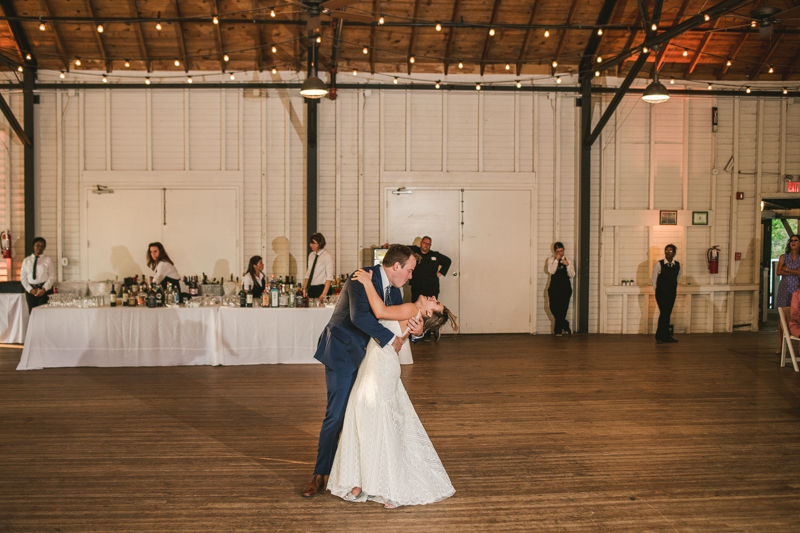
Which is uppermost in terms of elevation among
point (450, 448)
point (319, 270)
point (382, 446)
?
point (319, 270)

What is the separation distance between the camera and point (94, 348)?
7.34m

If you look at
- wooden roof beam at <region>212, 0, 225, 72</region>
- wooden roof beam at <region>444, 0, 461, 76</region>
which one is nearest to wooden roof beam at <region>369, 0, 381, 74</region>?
wooden roof beam at <region>444, 0, 461, 76</region>

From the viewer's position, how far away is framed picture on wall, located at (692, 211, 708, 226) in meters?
10.6

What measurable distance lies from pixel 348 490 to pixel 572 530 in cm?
131

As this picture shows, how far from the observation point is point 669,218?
1051 cm

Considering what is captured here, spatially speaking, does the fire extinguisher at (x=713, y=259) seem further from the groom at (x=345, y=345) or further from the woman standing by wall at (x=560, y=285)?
the groom at (x=345, y=345)

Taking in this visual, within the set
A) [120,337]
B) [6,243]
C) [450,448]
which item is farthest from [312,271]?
[6,243]

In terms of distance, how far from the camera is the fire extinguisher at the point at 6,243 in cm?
974

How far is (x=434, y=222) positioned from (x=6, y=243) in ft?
23.2

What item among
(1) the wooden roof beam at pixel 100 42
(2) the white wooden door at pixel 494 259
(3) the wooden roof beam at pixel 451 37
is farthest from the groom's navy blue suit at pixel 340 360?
(1) the wooden roof beam at pixel 100 42

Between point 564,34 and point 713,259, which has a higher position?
point 564,34

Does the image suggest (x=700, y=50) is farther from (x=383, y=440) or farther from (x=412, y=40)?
(x=383, y=440)

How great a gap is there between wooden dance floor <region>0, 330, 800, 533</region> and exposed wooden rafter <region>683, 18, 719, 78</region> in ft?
18.0

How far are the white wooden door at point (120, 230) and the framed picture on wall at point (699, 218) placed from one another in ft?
30.5
